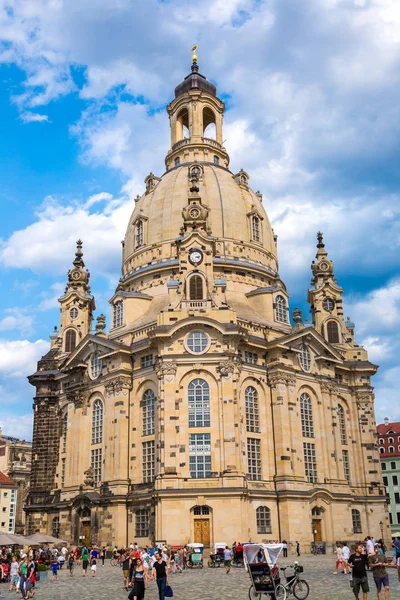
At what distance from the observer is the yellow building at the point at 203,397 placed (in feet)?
179

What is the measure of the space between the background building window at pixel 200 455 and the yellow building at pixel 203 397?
0.12m

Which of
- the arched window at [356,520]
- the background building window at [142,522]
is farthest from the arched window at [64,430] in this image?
the arched window at [356,520]

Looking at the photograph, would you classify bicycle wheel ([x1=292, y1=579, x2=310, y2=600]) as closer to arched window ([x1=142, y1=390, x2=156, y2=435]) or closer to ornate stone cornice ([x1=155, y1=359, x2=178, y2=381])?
ornate stone cornice ([x1=155, y1=359, x2=178, y2=381])

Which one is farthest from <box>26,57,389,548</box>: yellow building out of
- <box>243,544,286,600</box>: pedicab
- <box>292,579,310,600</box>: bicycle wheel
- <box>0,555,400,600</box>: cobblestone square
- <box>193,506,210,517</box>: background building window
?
<box>243,544,286,600</box>: pedicab

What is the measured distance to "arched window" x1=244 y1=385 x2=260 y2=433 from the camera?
194ft

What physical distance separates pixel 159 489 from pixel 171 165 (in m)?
45.8

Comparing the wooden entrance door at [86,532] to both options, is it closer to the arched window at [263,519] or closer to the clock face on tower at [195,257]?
the arched window at [263,519]

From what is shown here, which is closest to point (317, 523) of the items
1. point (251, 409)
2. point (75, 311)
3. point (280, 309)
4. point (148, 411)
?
point (251, 409)

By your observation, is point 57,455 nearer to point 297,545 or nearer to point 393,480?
point 297,545

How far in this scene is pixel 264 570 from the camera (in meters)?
23.1

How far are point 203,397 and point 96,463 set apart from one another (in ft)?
47.4

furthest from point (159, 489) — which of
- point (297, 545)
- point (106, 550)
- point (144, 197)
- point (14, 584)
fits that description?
point (144, 197)

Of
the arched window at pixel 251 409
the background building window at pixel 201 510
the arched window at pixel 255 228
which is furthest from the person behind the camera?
the arched window at pixel 255 228

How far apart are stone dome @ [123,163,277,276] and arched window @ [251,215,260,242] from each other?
33cm
